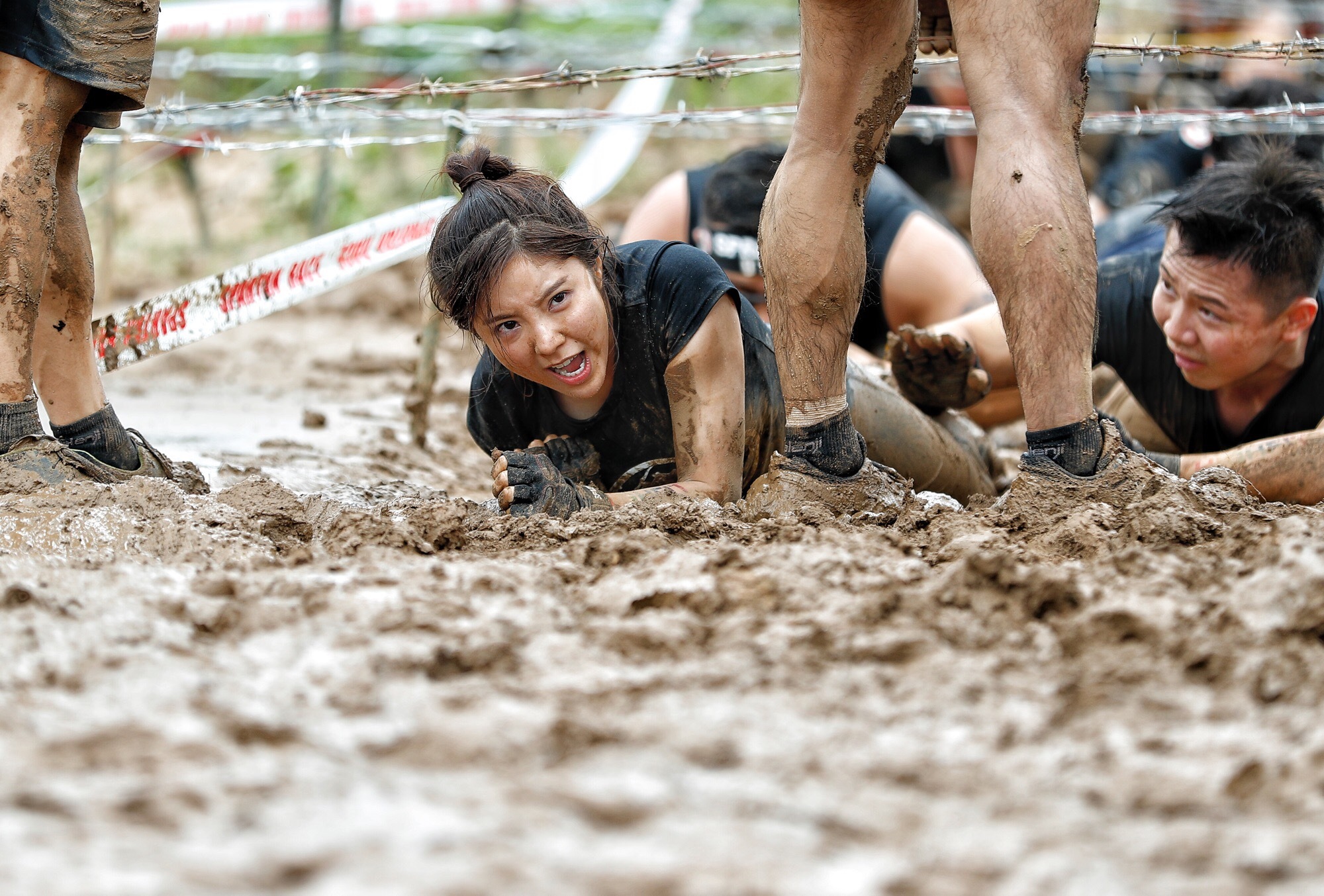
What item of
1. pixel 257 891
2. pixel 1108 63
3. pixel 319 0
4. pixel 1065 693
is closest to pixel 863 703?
pixel 1065 693

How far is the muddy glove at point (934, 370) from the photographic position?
10.6 ft

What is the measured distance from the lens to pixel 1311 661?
55.9 inches

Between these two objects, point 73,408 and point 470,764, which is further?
point 73,408

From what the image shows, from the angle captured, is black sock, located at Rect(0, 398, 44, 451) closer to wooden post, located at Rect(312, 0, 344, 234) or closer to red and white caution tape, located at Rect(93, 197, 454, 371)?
red and white caution tape, located at Rect(93, 197, 454, 371)

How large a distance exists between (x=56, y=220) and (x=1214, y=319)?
2.63 m

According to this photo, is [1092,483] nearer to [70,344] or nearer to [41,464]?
[41,464]

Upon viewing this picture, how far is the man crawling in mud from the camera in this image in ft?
6.84

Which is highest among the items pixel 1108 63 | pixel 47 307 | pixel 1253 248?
pixel 1108 63

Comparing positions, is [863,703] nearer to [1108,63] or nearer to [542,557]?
[542,557]

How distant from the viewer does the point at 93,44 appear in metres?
2.41

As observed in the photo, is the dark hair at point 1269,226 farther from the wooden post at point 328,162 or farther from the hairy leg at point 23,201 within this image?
the wooden post at point 328,162

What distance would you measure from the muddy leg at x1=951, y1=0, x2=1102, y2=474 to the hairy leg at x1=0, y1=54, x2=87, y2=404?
5.61 ft

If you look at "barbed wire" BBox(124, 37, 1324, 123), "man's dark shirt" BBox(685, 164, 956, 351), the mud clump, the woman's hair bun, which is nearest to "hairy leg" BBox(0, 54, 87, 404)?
the mud clump

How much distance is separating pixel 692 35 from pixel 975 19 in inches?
334
